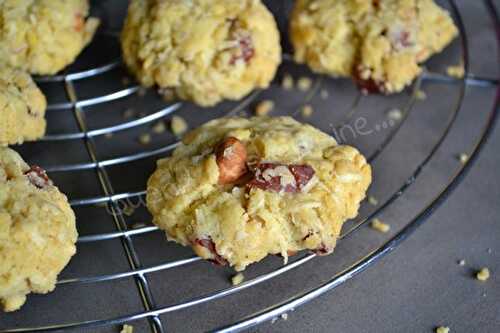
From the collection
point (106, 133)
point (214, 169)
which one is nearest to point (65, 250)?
point (214, 169)

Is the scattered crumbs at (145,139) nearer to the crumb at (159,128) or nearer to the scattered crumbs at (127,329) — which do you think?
the crumb at (159,128)

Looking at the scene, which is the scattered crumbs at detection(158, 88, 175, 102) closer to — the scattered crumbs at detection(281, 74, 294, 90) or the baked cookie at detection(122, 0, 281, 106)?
the baked cookie at detection(122, 0, 281, 106)

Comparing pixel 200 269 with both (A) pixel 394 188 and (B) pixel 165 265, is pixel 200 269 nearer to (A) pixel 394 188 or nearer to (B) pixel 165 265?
(B) pixel 165 265

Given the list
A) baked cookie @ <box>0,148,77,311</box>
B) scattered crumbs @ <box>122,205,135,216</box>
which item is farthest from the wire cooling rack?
baked cookie @ <box>0,148,77,311</box>

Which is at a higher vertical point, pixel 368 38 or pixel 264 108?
pixel 368 38

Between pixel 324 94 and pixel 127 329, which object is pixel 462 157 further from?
pixel 127 329

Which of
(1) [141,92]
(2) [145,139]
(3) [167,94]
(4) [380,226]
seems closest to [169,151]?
(2) [145,139]
